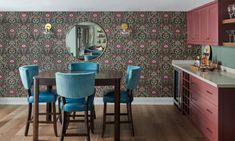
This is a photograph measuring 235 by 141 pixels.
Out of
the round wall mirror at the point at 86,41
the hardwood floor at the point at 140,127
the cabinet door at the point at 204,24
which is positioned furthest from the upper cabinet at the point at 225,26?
the round wall mirror at the point at 86,41

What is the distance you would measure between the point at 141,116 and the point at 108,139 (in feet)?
4.94

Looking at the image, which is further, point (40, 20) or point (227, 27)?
point (40, 20)

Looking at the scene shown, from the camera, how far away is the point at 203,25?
554 cm

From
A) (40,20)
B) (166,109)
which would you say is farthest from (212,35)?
(40,20)

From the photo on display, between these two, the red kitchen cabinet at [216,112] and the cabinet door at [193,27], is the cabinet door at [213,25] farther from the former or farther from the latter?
the cabinet door at [193,27]

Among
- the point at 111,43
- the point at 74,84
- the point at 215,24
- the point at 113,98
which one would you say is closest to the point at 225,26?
the point at 215,24

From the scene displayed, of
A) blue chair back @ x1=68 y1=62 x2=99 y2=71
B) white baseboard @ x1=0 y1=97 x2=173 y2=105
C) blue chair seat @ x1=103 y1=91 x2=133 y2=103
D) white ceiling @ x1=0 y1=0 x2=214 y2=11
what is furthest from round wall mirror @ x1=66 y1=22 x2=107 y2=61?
blue chair seat @ x1=103 y1=91 x2=133 y2=103

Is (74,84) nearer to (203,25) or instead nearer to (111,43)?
(203,25)

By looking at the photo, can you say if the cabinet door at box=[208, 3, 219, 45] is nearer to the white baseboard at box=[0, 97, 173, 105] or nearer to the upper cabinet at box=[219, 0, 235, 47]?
the upper cabinet at box=[219, 0, 235, 47]

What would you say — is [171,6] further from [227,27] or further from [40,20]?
[40,20]

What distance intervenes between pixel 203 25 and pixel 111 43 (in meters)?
2.15

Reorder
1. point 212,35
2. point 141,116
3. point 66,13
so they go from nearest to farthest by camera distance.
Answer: point 212,35
point 141,116
point 66,13

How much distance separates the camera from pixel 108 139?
4.51 meters

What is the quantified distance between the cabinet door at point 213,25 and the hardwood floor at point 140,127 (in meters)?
1.46
